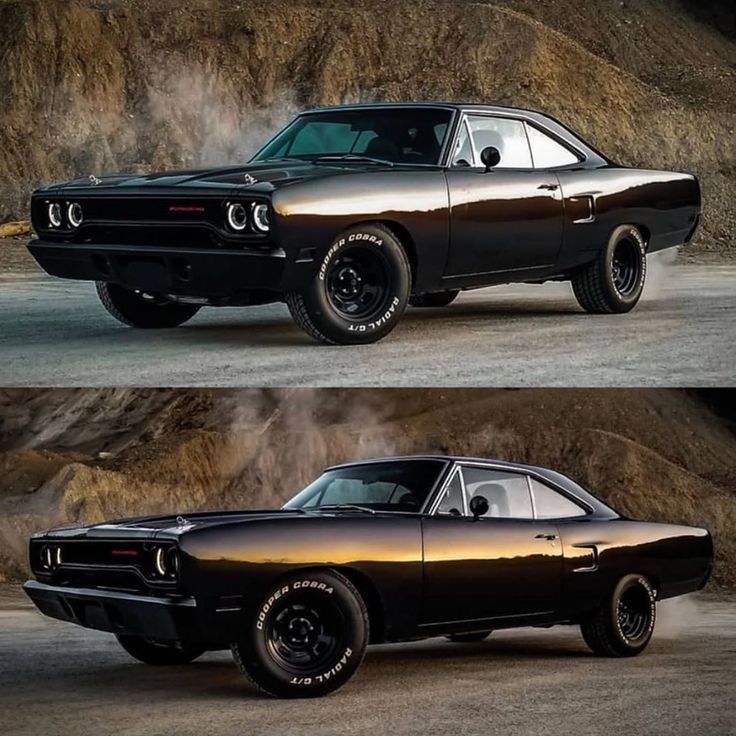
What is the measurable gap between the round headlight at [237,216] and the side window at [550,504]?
252 cm

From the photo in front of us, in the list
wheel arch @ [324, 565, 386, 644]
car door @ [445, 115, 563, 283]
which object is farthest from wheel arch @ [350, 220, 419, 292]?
wheel arch @ [324, 565, 386, 644]

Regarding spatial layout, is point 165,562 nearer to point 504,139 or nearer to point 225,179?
point 225,179

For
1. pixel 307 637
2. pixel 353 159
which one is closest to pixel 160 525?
pixel 307 637

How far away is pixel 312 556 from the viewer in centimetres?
839

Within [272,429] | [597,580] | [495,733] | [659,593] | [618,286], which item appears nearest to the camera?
[495,733]

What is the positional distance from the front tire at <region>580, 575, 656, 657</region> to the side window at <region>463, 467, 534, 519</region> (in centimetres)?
96

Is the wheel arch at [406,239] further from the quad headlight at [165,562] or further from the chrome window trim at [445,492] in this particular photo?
the quad headlight at [165,562]

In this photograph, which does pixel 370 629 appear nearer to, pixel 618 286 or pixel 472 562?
pixel 472 562

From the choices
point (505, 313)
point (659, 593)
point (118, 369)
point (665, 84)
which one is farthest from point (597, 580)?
point (665, 84)

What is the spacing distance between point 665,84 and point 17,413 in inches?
899

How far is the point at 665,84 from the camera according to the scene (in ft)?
151

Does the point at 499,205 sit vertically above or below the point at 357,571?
above

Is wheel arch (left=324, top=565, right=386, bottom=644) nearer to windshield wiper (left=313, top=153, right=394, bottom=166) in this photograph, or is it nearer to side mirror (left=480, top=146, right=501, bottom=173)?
windshield wiper (left=313, top=153, right=394, bottom=166)

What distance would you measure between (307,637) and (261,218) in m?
3.07
